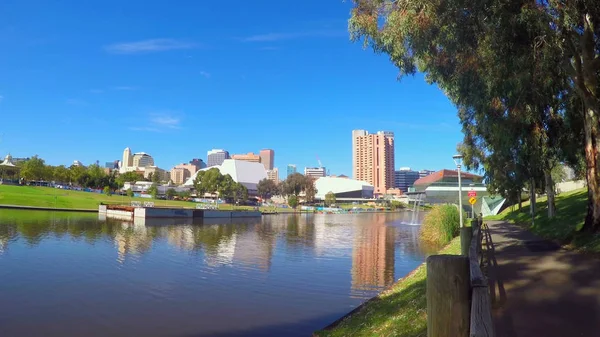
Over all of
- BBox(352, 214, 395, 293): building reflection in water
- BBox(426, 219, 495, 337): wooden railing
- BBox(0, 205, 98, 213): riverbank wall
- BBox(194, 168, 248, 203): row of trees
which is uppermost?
BBox(194, 168, 248, 203): row of trees

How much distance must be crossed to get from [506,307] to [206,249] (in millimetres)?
20044

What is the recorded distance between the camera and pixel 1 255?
1958 centimetres

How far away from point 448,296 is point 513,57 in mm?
10241

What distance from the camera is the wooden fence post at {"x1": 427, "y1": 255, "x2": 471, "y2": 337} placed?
2283mm

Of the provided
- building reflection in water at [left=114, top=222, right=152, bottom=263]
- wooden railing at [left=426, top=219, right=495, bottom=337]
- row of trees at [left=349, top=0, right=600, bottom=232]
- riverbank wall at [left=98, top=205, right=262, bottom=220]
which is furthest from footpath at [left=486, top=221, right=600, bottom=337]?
riverbank wall at [left=98, top=205, right=262, bottom=220]

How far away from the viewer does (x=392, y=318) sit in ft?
27.4

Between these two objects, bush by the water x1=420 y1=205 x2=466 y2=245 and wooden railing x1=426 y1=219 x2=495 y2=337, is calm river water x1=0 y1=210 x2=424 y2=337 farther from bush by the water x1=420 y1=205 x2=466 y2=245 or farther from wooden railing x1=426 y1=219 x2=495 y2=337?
wooden railing x1=426 y1=219 x2=495 y2=337

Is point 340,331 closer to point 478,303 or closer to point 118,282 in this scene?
point 478,303

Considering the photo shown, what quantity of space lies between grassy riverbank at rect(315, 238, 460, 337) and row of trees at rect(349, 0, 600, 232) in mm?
6392

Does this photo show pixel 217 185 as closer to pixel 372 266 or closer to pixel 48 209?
pixel 48 209

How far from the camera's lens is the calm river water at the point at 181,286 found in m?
10.2

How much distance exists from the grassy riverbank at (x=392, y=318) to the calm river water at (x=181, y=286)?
1.00 meters

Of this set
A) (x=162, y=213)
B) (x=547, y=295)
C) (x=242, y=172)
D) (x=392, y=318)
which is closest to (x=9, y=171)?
(x=162, y=213)

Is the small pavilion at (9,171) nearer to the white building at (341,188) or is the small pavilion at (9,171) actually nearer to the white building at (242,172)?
the white building at (242,172)
